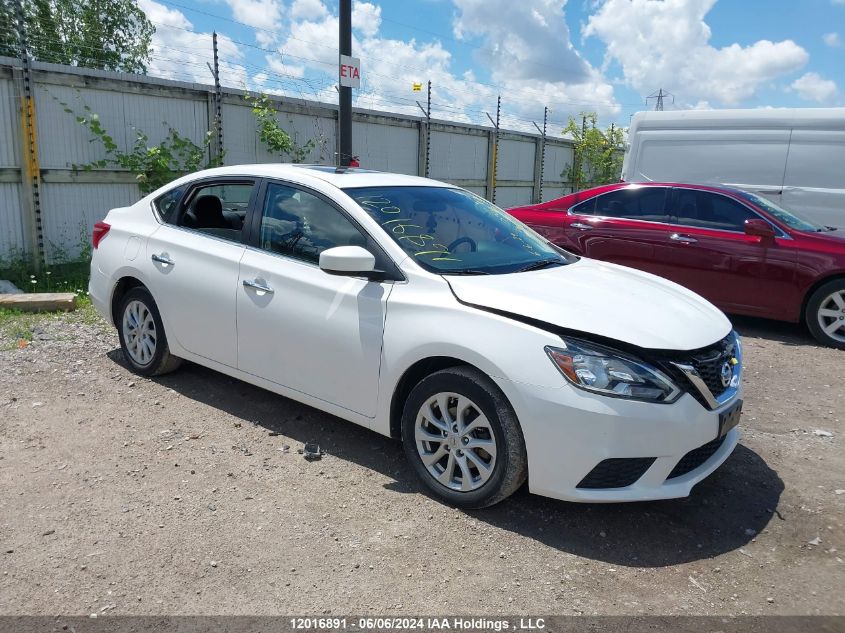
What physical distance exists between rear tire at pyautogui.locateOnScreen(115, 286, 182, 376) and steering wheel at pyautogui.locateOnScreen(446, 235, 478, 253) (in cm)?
227

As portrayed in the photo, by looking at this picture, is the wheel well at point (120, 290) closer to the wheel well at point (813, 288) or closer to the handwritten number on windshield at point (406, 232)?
the handwritten number on windshield at point (406, 232)

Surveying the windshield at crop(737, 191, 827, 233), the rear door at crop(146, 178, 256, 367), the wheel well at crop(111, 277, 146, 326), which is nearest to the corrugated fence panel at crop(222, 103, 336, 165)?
the wheel well at crop(111, 277, 146, 326)

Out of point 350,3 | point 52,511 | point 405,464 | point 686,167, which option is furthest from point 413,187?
point 686,167

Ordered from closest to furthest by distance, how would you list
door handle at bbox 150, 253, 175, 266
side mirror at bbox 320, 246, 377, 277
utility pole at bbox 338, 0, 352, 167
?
side mirror at bbox 320, 246, 377, 277 → door handle at bbox 150, 253, 175, 266 → utility pole at bbox 338, 0, 352, 167

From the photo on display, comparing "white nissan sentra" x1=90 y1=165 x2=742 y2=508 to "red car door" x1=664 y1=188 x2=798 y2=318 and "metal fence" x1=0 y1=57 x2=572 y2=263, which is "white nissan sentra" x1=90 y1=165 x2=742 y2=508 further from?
"metal fence" x1=0 y1=57 x2=572 y2=263

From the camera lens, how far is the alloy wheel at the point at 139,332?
5.09 metres

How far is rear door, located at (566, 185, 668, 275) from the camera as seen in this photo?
25.5 feet

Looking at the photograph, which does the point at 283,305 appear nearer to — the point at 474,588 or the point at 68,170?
the point at 474,588

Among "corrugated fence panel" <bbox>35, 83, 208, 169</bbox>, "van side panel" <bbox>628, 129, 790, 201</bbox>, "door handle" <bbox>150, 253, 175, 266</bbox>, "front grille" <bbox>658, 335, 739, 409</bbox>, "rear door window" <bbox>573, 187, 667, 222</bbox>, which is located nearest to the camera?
"front grille" <bbox>658, 335, 739, 409</bbox>

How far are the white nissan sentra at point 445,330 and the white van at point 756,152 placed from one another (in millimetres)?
6795

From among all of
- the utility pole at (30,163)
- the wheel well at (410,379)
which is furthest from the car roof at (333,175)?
the utility pole at (30,163)

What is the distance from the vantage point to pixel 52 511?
11.2 feet

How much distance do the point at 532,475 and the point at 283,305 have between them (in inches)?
69.3

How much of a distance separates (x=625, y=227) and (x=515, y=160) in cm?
1017
